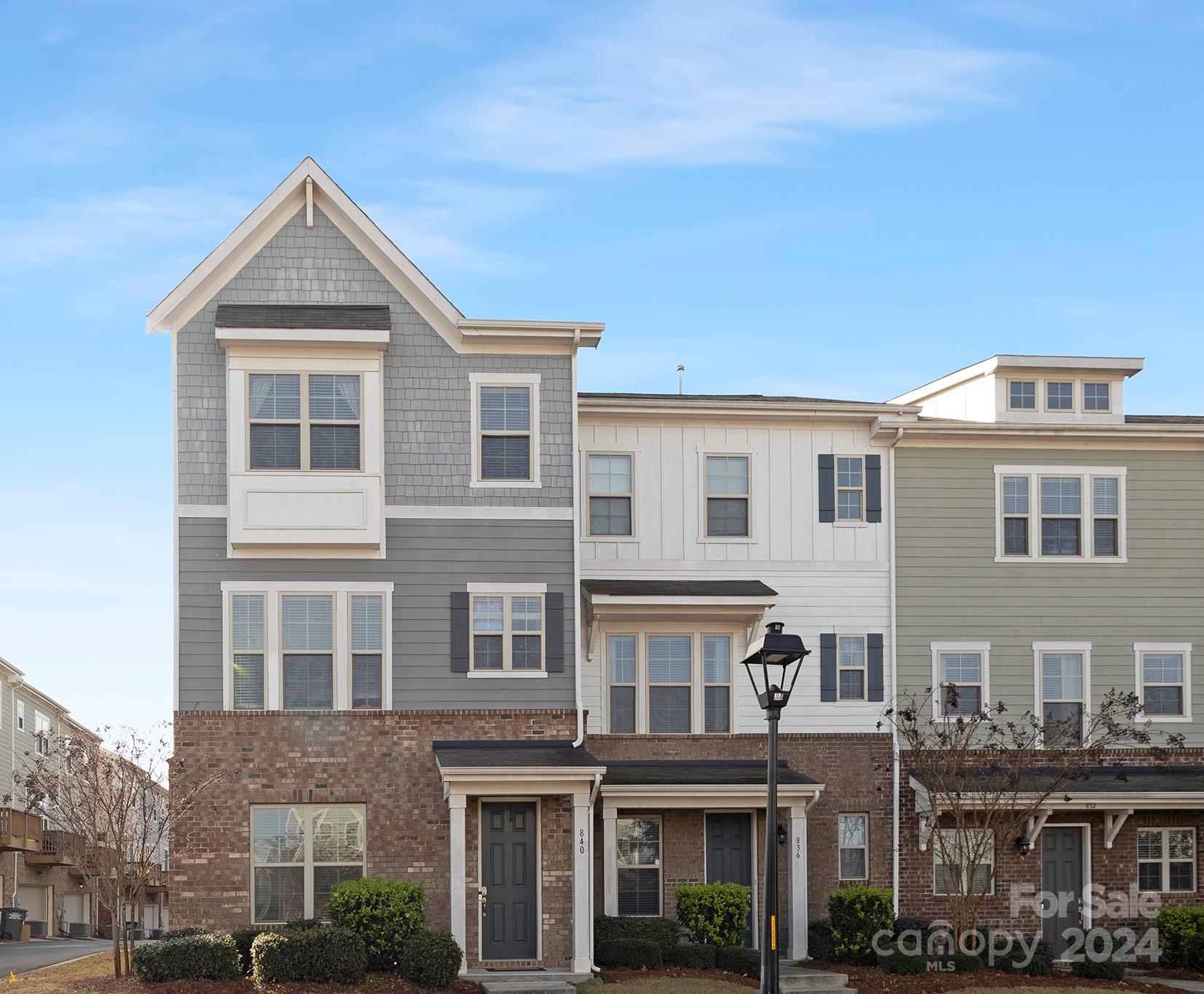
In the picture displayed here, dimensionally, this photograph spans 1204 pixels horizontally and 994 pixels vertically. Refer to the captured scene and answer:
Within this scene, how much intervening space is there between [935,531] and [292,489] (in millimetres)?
11414

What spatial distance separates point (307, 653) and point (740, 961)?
8.13 m

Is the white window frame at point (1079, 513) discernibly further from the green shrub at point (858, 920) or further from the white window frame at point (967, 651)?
the green shrub at point (858, 920)

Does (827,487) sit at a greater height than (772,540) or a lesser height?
greater

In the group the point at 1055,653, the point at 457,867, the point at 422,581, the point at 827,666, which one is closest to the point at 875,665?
the point at 827,666

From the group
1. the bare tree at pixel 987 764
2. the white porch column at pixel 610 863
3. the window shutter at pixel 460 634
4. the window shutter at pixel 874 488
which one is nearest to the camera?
the window shutter at pixel 460 634

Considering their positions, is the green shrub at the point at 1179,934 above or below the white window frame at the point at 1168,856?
below

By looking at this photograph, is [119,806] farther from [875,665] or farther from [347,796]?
[875,665]

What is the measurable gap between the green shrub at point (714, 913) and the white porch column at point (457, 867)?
3702 mm

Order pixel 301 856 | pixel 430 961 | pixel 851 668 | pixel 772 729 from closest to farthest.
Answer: pixel 772 729 < pixel 430 961 < pixel 301 856 < pixel 851 668

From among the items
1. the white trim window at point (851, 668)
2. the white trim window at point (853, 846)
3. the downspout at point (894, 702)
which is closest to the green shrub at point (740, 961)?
the white trim window at point (853, 846)

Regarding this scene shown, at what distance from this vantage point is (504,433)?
2486 cm

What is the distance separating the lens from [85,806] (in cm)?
2312

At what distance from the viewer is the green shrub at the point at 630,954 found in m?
23.4

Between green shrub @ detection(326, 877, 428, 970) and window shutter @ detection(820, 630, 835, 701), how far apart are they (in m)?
8.29
